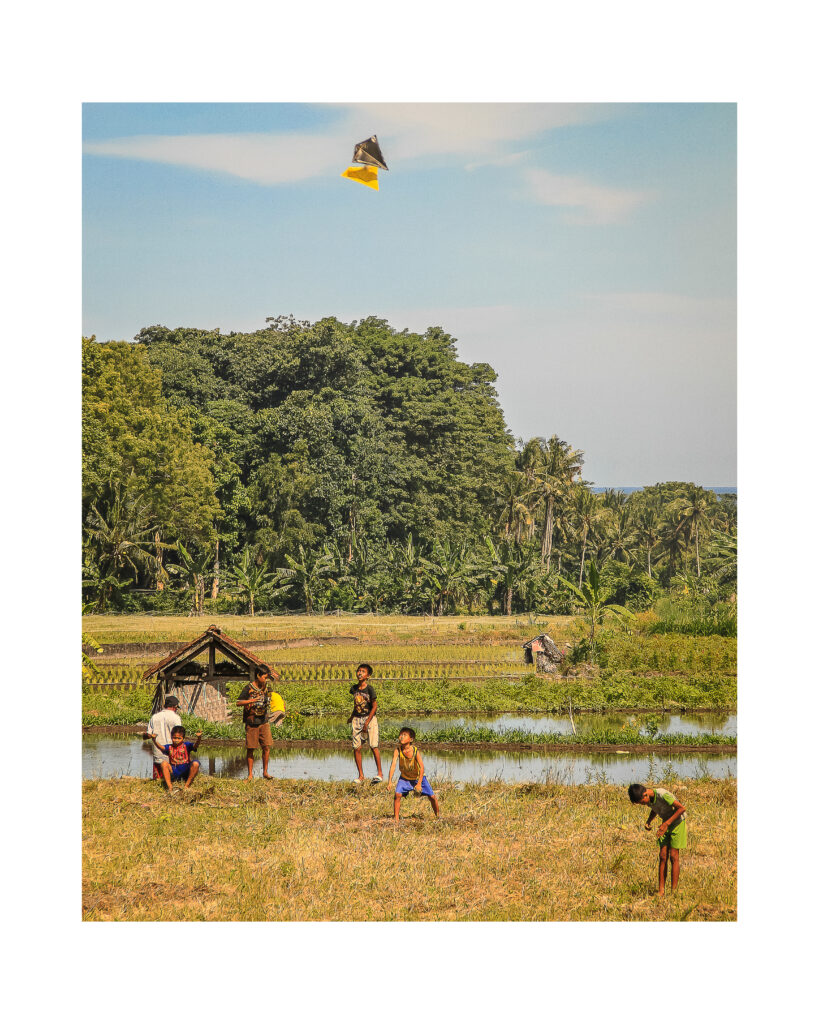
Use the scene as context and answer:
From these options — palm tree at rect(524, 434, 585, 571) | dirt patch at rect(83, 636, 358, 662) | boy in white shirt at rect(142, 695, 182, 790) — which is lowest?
boy in white shirt at rect(142, 695, 182, 790)

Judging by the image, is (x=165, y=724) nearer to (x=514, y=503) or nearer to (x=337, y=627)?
(x=337, y=627)

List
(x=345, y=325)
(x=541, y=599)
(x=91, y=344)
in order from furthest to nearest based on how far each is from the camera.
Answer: (x=541, y=599) → (x=345, y=325) → (x=91, y=344)

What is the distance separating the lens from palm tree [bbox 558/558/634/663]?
45.6 feet

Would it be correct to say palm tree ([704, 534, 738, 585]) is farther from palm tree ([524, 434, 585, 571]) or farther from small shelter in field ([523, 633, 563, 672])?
small shelter in field ([523, 633, 563, 672])

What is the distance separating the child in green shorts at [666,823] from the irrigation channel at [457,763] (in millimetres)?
2894

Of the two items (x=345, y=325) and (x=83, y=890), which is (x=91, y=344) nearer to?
(x=345, y=325)

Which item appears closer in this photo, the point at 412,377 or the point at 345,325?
the point at 345,325

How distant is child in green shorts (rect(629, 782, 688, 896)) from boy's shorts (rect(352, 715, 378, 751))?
9.22 feet

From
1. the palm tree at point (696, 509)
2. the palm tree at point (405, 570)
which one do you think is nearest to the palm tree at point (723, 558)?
the palm tree at point (696, 509)

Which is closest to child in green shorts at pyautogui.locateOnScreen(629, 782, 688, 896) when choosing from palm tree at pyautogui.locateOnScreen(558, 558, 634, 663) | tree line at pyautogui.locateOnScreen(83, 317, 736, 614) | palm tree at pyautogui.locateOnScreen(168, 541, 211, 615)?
tree line at pyautogui.locateOnScreen(83, 317, 736, 614)

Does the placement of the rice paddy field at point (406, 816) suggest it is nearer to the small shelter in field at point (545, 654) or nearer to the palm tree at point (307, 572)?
the palm tree at point (307, 572)
